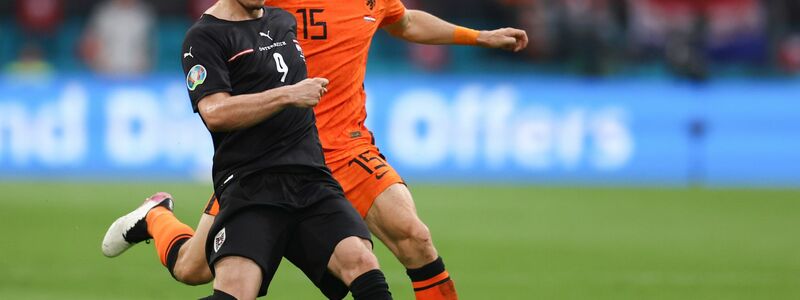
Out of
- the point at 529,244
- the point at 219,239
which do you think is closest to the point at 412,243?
the point at 219,239

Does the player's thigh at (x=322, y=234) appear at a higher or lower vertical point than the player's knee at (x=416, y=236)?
higher

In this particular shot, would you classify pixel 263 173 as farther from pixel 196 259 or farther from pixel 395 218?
pixel 395 218

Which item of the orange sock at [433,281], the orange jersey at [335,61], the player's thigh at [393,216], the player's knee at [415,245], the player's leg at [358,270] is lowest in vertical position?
the orange sock at [433,281]

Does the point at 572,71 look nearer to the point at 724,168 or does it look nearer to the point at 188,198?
the point at 724,168

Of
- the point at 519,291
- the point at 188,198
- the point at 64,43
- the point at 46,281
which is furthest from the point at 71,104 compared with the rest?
the point at 519,291

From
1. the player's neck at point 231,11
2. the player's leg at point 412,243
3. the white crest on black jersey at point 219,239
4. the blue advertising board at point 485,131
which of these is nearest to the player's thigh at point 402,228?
the player's leg at point 412,243

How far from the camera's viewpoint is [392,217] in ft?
24.0

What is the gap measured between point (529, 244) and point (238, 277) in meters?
6.07

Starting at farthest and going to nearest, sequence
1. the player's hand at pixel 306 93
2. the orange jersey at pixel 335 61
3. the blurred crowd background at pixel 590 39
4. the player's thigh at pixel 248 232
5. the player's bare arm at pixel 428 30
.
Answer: the blurred crowd background at pixel 590 39, the player's bare arm at pixel 428 30, the orange jersey at pixel 335 61, the player's thigh at pixel 248 232, the player's hand at pixel 306 93

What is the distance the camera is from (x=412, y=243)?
729 centimetres

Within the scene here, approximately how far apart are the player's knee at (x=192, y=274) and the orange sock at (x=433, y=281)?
1027 millimetres

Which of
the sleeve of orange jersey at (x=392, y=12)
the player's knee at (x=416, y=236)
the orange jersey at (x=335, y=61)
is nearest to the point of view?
the player's knee at (x=416, y=236)

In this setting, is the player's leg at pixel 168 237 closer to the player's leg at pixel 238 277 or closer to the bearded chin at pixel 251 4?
the player's leg at pixel 238 277

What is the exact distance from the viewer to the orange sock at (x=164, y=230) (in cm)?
738
